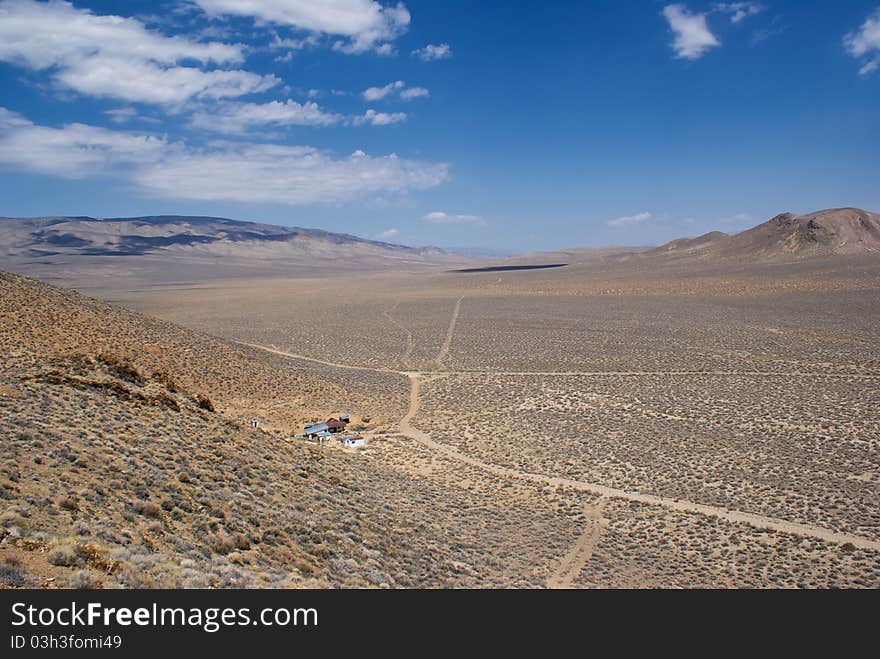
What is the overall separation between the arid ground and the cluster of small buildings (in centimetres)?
60

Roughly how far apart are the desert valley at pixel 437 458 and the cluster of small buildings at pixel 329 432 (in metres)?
0.61

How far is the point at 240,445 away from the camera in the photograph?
13812 millimetres

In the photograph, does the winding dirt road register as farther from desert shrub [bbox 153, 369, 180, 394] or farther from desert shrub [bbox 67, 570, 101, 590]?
desert shrub [bbox 153, 369, 180, 394]

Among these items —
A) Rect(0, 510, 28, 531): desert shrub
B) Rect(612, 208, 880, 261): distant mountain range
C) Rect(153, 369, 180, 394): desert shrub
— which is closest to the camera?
Rect(0, 510, 28, 531): desert shrub

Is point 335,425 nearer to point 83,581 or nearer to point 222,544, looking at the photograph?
point 222,544

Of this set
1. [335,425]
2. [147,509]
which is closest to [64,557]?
[147,509]

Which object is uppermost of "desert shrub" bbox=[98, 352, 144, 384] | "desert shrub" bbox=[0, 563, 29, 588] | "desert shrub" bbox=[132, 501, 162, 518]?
"desert shrub" bbox=[98, 352, 144, 384]

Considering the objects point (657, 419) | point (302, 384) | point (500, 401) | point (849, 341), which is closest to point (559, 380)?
point (500, 401)

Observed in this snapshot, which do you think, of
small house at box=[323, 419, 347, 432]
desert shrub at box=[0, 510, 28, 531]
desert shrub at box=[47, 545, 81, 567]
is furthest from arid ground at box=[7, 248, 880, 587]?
desert shrub at box=[0, 510, 28, 531]

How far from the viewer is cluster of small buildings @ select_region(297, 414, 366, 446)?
64.9 ft

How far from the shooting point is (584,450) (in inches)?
744

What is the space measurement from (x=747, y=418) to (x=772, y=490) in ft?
23.7
